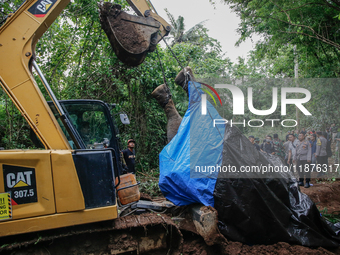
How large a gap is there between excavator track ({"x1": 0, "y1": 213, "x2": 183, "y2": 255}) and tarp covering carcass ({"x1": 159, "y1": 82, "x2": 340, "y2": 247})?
0.61m

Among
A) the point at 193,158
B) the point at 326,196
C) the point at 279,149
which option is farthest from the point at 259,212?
the point at 279,149

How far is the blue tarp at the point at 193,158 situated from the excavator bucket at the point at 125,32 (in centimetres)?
119

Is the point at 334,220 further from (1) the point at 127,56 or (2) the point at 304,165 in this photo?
(1) the point at 127,56

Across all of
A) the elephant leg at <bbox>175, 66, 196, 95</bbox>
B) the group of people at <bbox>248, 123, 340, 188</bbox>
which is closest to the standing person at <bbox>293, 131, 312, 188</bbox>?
the group of people at <bbox>248, 123, 340, 188</bbox>

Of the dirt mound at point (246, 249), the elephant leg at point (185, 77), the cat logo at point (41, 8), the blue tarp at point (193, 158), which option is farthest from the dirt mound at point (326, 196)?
the cat logo at point (41, 8)

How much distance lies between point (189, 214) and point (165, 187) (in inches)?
20.0

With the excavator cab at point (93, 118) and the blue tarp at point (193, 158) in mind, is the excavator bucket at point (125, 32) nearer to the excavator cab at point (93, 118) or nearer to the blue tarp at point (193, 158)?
the excavator cab at point (93, 118)

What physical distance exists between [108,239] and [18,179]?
1.21 meters

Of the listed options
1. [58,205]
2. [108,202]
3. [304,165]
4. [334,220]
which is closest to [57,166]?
[58,205]

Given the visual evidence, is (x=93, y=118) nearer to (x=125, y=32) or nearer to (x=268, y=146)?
(x=125, y=32)

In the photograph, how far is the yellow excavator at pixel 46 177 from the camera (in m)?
2.54

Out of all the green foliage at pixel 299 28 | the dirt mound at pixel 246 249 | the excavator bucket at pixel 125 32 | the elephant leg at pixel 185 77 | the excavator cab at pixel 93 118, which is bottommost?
the dirt mound at pixel 246 249

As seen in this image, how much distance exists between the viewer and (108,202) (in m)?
2.87

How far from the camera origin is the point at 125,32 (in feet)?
12.5
